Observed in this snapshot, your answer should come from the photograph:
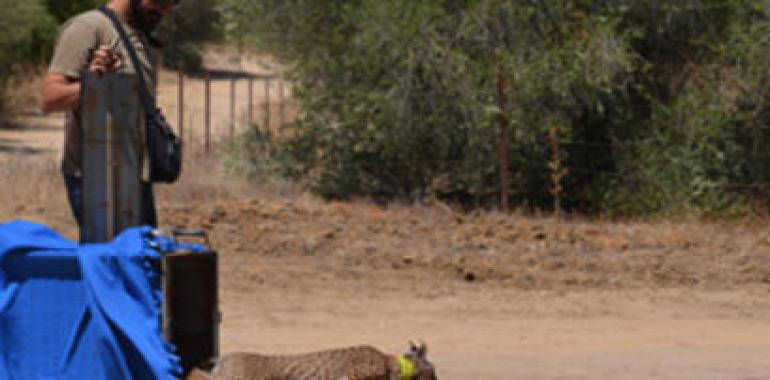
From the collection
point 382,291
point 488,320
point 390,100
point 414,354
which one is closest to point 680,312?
point 488,320

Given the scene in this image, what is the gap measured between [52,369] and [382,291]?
7.28 m

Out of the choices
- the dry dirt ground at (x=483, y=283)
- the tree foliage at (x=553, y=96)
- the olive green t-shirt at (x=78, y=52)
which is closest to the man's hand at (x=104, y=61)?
the olive green t-shirt at (x=78, y=52)

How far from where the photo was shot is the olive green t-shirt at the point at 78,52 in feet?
20.4

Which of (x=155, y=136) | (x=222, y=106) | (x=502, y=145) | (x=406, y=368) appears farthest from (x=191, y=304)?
(x=222, y=106)

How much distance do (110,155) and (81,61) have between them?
51 centimetres

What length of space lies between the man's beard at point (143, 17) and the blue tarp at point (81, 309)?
3.40ft

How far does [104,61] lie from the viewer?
19.5 feet

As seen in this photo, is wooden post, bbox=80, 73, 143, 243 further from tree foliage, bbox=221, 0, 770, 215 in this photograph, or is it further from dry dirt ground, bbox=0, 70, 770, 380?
tree foliage, bbox=221, 0, 770, 215

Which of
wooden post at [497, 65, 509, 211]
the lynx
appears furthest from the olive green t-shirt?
wooden post at [497, 65, 509, 211]

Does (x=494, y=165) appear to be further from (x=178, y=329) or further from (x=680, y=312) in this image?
(x=178, y=329)

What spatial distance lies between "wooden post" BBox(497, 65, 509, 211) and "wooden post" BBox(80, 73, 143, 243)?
432 inches

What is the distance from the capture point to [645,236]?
15055mm

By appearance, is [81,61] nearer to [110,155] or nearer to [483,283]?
[110,155]

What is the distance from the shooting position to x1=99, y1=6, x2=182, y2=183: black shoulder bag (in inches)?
241
